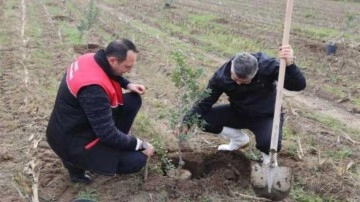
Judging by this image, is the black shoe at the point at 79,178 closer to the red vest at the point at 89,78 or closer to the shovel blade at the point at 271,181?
the red vest at the point at 89,78

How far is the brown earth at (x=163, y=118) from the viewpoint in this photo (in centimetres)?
409

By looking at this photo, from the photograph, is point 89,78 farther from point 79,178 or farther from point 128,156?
point 79,178

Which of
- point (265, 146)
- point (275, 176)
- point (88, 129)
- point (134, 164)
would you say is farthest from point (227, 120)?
point (88, 129)

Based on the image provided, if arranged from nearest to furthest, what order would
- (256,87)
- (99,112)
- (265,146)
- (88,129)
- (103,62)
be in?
(99,112) < (103,62) < (88,129) < (256,87) < (265,146)

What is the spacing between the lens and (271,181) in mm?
3906

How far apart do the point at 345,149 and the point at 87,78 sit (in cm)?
310

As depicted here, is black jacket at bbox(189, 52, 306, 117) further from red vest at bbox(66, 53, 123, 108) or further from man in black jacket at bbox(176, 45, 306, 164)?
red vest at bbox(66, 53, 123, 108)

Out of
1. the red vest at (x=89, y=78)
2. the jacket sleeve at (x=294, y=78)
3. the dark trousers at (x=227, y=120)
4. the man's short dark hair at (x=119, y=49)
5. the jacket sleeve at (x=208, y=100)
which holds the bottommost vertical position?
the dark trousers at (x=227, y=120)

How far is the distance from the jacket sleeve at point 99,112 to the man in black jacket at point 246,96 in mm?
828

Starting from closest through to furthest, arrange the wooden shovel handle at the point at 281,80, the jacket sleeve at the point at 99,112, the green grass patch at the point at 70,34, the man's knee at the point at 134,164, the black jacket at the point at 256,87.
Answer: the jacket sleeve at the point at 99,112 < the wooden shovel handle at the point at 281,80 < the man's knee at the point at 134,164 < the black jacket at the point at 256,87 < the green grass patch at the point at 70,34

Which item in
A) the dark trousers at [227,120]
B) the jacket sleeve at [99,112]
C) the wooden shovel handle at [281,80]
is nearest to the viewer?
the jacket sleeve at [99,112]

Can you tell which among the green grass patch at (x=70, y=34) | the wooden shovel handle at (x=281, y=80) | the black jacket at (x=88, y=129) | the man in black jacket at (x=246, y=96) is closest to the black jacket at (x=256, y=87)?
the man in black jacket at (x=246, y=96)

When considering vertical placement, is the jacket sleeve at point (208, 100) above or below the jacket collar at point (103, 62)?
below

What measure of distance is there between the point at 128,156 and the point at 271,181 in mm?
1198
